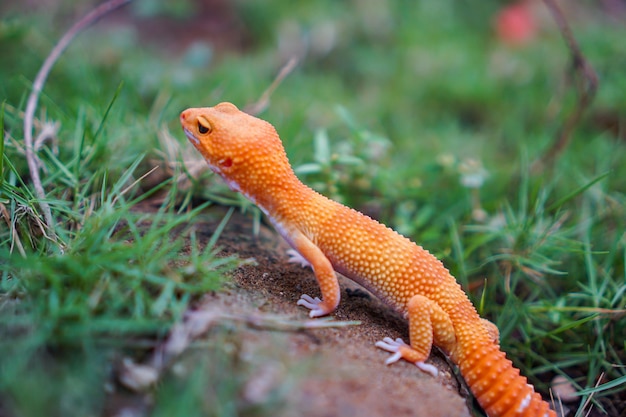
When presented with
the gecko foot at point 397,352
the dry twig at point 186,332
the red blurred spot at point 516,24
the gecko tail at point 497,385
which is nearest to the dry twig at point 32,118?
the dry twig at point 186,332

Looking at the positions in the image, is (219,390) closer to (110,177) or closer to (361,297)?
(361,297)

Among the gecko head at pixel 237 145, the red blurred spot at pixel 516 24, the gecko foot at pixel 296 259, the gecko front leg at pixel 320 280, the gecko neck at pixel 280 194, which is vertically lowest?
the gecko foot at pixel 296 259

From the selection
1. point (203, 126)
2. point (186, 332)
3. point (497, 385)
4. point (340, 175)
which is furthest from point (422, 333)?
point (340, 175)

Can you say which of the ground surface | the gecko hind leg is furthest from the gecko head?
the gecko hind leg

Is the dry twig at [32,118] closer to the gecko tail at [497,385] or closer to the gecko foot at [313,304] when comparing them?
the gecko foot at [313,304]

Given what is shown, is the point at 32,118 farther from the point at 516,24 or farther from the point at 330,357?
the point at 516,24

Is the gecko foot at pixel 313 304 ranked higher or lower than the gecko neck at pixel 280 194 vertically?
lower

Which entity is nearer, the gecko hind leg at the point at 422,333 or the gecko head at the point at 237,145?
the gecko hind leg at the point at 422,333

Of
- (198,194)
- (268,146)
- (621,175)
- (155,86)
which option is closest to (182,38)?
(155,86)

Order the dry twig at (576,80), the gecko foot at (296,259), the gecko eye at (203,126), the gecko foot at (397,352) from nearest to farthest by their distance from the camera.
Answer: the gecko foot at (397,352) → the gecko eye at (203,126) → the gecko foot at (296,259) → the dry twig at (576,80)
